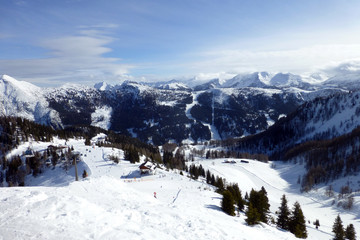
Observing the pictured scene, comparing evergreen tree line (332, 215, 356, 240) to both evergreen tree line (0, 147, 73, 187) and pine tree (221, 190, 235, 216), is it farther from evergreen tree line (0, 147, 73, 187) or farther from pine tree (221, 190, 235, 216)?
evergreen tree line (0, 147, 73, 187)

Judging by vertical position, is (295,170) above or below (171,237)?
below

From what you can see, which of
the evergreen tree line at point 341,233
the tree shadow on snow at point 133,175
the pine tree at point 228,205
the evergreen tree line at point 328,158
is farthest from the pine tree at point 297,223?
the evergreen tree line at point 328,158

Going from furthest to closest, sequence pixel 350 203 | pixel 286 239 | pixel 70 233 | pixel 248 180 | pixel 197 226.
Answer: pixel 248 180
pixel 350 203
pixel 286 239
pixel 197 226
pixel 70 233

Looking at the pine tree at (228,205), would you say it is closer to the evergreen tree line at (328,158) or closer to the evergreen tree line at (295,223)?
the evergreen tree line at (295,223)

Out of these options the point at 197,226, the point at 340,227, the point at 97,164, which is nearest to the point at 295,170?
the point at 340,227

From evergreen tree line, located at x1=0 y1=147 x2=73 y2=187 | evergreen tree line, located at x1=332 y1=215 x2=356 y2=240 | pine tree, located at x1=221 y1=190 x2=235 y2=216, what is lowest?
evergreen tree line, located at x1=332 y1=215 x2=356 y2=240

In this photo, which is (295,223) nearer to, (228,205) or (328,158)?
(228,205)

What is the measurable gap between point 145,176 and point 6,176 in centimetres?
6496

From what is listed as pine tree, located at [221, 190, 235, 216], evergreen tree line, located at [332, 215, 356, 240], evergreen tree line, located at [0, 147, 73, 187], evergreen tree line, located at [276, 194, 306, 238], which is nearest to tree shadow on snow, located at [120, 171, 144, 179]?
evergreen tree line, located at [0, 147, 73, 187]

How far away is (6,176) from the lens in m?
88.8

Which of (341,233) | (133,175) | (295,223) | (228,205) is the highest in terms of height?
(228,205)

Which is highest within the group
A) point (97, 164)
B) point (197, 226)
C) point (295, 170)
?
point (197, 226)

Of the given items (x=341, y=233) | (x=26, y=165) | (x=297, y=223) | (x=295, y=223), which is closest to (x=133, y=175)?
(x=295, y=223)

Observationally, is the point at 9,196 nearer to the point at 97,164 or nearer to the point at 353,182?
the point at 97,164
